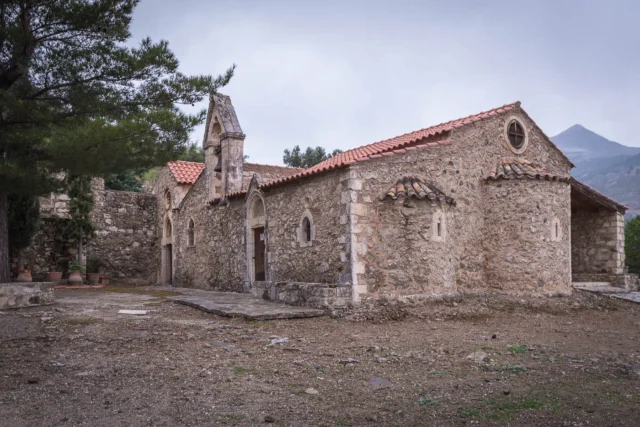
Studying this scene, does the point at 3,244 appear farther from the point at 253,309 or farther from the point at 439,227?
the point at 439,227

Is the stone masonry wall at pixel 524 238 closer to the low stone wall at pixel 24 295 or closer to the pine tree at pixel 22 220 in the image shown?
the low stone wall at pixel 24 295

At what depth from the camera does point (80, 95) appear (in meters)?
9.63

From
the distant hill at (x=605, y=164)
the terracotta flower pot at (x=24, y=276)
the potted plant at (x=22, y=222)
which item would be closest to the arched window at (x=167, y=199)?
the potted plant at (x=22, y=222)

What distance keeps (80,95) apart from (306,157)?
24.4 metres

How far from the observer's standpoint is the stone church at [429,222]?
10266mm

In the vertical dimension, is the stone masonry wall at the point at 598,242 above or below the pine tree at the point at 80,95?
below

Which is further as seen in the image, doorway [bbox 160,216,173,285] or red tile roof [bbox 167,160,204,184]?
doorway [bbox 160,216,173,285]

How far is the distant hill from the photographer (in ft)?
244

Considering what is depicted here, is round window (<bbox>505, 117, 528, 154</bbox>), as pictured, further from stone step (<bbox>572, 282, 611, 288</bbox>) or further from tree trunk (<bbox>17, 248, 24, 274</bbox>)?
tree trunk (<bbox>17, 248, 24, 274</bbox>)

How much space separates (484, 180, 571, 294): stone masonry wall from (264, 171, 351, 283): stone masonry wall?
3495mm

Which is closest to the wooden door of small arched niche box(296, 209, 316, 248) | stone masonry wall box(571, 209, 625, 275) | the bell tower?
the bell tower

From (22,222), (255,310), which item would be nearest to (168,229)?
(22,222)

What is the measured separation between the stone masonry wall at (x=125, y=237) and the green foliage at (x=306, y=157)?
535 inches

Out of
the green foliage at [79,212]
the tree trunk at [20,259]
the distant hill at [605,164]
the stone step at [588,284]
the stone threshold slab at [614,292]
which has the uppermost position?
the distant hill at [605,164]
